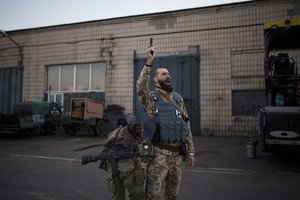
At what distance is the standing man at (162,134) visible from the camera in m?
3.41

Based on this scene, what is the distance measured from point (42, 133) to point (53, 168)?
9605mm

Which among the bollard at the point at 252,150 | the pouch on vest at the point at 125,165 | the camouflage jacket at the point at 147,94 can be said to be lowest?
the bollard at the point at 252,150

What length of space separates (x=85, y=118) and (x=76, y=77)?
488 cm

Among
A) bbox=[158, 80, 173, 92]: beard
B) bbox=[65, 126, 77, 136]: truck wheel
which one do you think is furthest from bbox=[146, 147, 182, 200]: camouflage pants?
bbox=[65, 126, 77, 136]: truck wheel

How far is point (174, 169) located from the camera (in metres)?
3.51

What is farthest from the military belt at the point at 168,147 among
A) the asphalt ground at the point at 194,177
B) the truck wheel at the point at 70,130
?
the truck wheel at the point at 70,130

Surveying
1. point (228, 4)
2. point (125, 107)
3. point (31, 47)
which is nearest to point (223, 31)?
point (228, 4)

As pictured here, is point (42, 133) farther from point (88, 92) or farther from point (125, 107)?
point (125, 107)

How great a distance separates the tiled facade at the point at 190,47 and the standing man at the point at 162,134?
11.9 meters

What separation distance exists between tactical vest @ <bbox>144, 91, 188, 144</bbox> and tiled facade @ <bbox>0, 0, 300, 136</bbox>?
1193 cm

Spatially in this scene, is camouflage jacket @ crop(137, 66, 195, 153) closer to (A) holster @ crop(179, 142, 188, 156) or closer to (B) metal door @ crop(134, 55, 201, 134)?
(A) holster @ crop(179, 142, 188, 156)

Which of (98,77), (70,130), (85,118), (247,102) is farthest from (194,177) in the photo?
(98,77)

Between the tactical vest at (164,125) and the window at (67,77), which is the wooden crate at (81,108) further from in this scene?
the tactical vest at (164,125)

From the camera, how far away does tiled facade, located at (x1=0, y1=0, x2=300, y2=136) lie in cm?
1476
